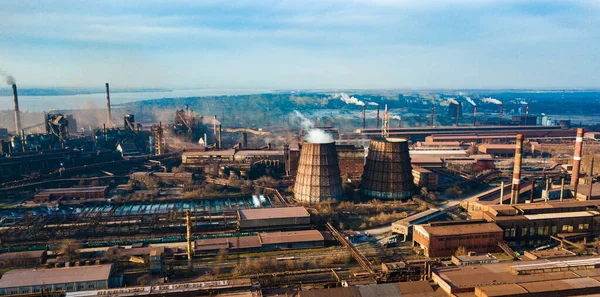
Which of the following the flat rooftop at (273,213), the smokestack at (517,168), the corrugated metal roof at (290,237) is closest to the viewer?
the corrugated metal roof at (290,237)

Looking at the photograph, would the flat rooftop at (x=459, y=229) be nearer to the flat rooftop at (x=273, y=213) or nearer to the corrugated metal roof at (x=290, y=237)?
the corrugated metal roof at (x=290, y=237)

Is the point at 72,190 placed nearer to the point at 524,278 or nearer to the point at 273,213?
the point at 273,213

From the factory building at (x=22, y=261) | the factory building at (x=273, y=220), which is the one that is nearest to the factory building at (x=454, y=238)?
the factory building at (x=273, y=220)

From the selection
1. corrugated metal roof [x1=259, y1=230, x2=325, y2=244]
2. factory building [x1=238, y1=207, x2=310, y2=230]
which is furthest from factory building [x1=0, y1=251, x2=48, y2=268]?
corrugated metal roof [x1=259, y1=230, x2=325, y2=244]

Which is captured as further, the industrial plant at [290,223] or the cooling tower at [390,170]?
the cooling tower at [390,170]

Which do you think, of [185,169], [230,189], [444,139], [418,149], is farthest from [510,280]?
[444,139]
